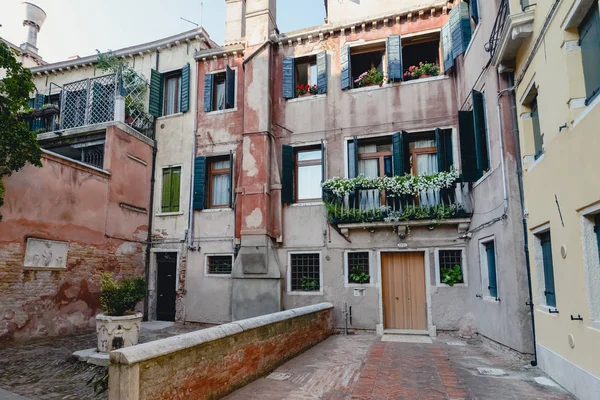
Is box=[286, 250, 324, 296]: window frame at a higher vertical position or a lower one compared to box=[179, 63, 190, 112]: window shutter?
lower

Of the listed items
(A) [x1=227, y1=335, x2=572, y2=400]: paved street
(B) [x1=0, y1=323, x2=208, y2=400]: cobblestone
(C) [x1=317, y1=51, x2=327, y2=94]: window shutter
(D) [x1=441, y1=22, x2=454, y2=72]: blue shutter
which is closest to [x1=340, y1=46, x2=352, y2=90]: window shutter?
(C) [x1=317, y1=51, x2=327, y2=94]: window shutter

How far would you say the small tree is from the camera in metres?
8.48

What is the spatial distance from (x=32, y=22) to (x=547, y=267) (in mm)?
21420

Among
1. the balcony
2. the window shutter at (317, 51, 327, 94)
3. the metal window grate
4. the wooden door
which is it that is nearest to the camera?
the balcony

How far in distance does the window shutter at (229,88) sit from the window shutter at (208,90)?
647 millimetres

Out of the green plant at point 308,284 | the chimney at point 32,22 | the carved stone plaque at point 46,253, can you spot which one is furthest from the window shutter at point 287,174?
the chimney at point 32,22

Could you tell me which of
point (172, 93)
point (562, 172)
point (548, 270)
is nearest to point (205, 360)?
point (562, 172)

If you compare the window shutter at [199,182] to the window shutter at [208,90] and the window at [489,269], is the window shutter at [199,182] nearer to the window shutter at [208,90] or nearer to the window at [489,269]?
the window shutter at [208,90]

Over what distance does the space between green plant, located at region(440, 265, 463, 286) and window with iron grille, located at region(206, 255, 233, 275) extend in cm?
628

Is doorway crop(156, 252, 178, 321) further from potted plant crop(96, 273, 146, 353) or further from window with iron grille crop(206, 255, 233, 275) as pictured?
potted plant crop(96, 273, 146, 353)

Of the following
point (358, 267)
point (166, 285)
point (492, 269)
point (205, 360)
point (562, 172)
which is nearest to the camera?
point (205, 360)

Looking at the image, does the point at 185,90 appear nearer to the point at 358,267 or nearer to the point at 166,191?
the point at 166,191

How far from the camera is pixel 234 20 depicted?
14641 mm

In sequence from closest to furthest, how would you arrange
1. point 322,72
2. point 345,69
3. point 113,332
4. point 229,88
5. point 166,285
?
point 113,332 < point 345,69 < point 322,72 < point 229,88 < point 166,285
